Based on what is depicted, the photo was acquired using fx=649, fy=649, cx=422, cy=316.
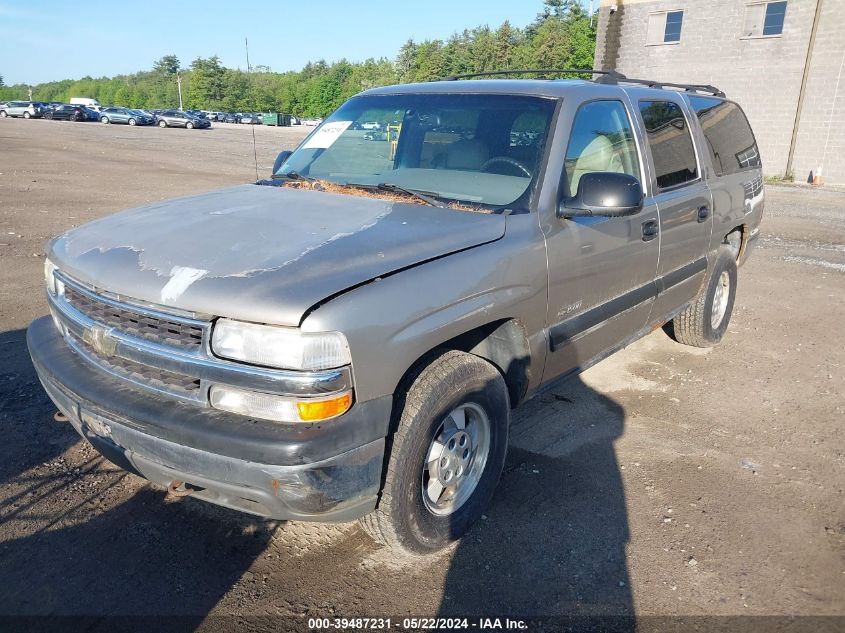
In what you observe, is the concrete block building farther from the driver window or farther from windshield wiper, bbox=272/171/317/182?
windshield wiper, bbox=272/171/317/182

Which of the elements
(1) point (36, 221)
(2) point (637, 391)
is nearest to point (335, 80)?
(1) point (36, 221)

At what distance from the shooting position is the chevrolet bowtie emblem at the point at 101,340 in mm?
2506

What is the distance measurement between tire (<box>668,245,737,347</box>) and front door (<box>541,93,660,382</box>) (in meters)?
1.26

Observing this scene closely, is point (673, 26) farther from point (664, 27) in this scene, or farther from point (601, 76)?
point (601, 76)

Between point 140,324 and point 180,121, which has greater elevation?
point 180,121

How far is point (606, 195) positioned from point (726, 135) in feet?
9.59

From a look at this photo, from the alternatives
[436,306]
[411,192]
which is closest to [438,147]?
[411,192]

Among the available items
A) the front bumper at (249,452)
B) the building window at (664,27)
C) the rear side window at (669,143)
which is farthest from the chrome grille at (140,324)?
the building window at (664,27)

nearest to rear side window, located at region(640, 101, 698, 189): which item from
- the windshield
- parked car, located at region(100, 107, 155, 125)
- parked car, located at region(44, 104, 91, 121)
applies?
the windshield

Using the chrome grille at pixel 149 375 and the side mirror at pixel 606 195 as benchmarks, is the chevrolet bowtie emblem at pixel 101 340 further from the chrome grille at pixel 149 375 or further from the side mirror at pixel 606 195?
the side mirror at pixel 606 195

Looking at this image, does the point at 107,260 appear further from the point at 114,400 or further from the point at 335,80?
the point at 335,80

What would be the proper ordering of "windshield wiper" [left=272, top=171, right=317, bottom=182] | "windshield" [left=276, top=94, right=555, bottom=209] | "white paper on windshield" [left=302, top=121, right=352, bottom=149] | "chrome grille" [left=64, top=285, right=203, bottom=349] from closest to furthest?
"chrome grille" [left=64, top=285, right=203, bottom=349] → "windshield" [left=276, top=94, right=555, bottom=209] → "windshield wiper" [left=272, top=171, right=317, bottom=182] → "white paper on windshield" [left=302, top=121, right=352, bottom=149]

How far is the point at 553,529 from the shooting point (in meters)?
3.05

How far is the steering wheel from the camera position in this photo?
10.7 feet
